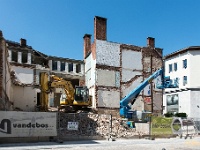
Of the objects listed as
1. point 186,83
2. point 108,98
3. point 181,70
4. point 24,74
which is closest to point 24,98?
point 24,74

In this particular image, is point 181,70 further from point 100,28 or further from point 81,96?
point 81,96

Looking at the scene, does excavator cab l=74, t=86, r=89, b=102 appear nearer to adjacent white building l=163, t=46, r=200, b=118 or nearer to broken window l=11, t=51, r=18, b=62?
broken window l=11, t=51, r=18, b=62

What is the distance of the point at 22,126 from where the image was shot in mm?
19375

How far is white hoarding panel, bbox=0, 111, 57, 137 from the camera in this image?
18.8 meters

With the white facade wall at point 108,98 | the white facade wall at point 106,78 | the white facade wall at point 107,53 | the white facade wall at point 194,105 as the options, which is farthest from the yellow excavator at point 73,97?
the white facade wall at point 194,105

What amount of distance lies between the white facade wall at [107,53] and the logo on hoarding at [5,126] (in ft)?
62.5

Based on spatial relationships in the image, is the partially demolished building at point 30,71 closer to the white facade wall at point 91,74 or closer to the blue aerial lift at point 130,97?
the white facade wall at point 91,74

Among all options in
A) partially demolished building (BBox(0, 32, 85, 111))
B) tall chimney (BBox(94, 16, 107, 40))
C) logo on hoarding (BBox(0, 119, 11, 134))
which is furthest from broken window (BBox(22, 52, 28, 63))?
logo on hoarding (BBox(0, 119, 11, 134))

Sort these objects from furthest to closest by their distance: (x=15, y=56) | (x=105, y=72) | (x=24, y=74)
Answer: (x=15, y=56)
(x=24, y=74)
(x=105, y=72)

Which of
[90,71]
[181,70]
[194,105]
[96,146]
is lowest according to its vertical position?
[96,146]

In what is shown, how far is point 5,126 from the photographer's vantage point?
18.7m

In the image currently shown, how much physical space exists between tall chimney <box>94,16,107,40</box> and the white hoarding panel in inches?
712

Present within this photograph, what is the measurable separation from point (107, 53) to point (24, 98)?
13078 millimetres

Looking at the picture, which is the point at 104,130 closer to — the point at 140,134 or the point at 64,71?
the point at 140,134
